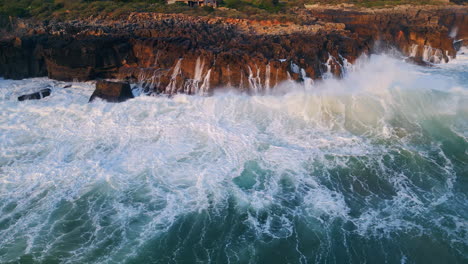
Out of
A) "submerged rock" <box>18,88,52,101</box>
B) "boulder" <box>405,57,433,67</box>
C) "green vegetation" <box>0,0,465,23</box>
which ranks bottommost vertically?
"submerged rock" <box>18,88,52,101</box>

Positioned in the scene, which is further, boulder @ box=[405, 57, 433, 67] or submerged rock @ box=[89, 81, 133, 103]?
boulder @ box=[405, 57, 433, 67]

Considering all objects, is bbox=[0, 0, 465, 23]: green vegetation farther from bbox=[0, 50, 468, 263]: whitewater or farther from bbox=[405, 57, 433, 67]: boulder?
bbox=[0, 50, 468, 263]: whitewater

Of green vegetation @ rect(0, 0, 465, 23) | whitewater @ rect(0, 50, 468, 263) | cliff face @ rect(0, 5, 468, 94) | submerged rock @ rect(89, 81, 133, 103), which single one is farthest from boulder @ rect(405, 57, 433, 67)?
submerged rock @ rect(89, 81, 133, 103)

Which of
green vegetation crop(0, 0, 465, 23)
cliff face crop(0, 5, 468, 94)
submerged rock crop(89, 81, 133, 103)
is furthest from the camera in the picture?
green vegetation crop(0, 0, 465, 23)

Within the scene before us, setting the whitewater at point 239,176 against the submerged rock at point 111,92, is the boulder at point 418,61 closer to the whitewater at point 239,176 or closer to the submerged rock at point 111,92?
the whitewater at point 239,176

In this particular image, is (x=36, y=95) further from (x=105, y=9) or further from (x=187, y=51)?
(x=105, y=9)

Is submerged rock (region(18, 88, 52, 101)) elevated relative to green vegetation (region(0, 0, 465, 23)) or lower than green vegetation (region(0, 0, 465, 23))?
lower

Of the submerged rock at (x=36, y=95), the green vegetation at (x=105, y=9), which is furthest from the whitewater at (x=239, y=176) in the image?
the green vegetation at (x=105, y=9)

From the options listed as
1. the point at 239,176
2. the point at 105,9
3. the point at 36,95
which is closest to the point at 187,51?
the point at 36,95
